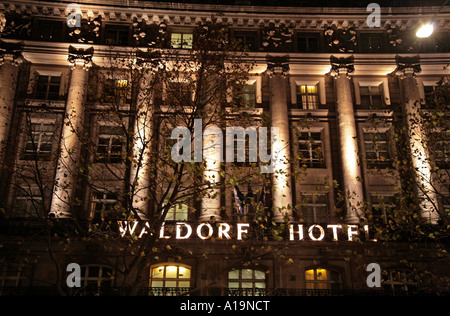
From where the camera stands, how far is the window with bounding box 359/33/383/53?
38281 millimetres

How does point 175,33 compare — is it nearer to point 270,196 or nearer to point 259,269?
point 270,196

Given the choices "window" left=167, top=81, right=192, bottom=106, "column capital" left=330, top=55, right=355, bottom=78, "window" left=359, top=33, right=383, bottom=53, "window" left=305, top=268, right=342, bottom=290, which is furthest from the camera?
"window" left=359, top=33, right=383, bottom=53

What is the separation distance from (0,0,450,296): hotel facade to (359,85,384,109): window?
12 centimetres

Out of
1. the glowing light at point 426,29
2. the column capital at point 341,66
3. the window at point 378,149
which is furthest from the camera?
the column capital at point 341,66

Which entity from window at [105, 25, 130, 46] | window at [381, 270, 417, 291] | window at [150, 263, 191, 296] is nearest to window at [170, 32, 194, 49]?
window at [105, 25, 130, 46]

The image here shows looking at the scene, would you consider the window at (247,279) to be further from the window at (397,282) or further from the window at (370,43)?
the window at (370,43)

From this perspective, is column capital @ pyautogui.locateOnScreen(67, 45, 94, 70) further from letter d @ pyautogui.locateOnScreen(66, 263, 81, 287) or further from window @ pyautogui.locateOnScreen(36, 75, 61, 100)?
letter d @ pyautogui.locateOnScreen(66, 263, 81, 287)

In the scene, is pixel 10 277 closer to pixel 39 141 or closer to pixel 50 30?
pixel 39 141

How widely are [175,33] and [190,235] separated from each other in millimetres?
18484

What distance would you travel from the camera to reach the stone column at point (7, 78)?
3362 cm

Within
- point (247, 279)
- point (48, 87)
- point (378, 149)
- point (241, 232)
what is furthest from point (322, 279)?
point (48, 87)

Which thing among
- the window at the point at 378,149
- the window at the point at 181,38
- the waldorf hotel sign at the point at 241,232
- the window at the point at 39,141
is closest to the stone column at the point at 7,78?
the window at the point at 39,141

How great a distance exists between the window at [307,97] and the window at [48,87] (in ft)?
66.7

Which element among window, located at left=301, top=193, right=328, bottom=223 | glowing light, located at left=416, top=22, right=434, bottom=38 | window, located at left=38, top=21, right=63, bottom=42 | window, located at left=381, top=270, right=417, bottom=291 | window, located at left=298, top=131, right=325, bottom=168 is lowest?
window, located at left=381, top=270, right=417, bottom=291
